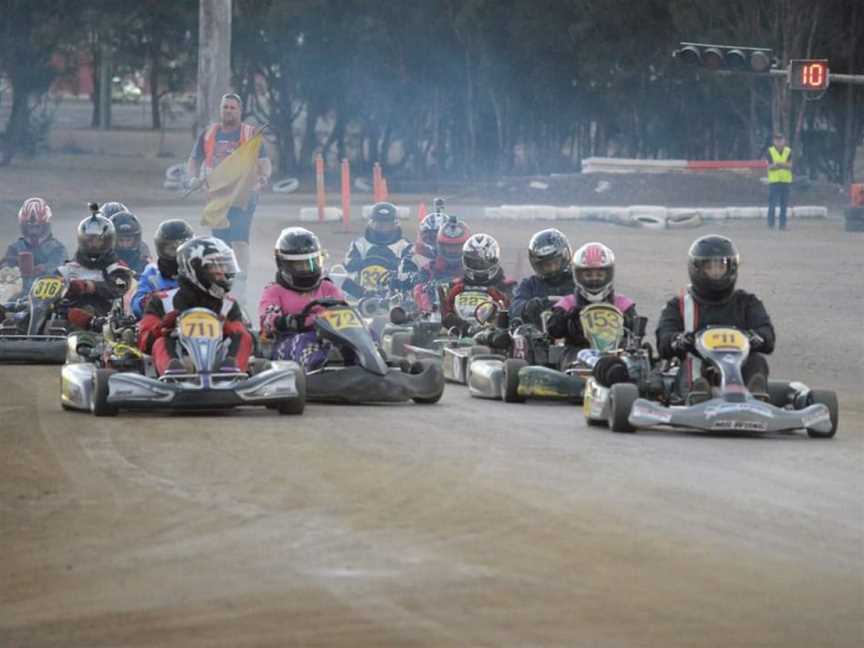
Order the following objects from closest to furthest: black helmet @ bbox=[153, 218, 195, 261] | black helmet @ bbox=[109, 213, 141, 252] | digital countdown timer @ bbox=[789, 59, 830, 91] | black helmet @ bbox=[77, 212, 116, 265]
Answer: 1. black helmet @ bbox=[153, 218, 195, 261]
2. black helmet @ bbox=[77, 212, 116, 265]
3. black helmet @ bbox=[109, 213, 141, 252]
4. digital countdown timer @ bbox=[789, 59, 830, 91]

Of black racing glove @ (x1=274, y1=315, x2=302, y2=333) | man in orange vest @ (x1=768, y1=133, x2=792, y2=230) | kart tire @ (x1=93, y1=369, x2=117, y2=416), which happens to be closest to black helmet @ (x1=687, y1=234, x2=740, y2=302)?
black racing glove @ (x1=274, y1=315, x2=302, y2=333)

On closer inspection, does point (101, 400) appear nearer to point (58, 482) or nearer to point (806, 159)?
point (58, 482)

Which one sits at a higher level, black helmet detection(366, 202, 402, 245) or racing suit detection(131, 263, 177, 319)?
black helmet detection(366, 202, 402, 245)

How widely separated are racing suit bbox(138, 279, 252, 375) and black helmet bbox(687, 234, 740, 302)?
9.56ft

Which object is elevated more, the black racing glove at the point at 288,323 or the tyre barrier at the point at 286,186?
the tyre barrier at the point at 286,186

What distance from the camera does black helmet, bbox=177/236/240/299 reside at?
14016mm

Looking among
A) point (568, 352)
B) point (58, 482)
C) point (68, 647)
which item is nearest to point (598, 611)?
point (68, 647)

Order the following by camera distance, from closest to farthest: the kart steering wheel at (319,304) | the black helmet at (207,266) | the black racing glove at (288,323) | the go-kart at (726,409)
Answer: the go-kart at (726,409), the black helmet at (207,266), the kart steering wheel at (319,304), the black racing glove at (288,323)

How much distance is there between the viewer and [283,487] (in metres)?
10.2

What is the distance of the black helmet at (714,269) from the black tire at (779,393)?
71 centimetres

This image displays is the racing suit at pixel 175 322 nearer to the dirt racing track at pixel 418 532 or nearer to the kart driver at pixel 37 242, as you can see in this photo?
the dirt racing track at pixel 418 532

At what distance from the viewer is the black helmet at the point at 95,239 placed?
18.6 metres

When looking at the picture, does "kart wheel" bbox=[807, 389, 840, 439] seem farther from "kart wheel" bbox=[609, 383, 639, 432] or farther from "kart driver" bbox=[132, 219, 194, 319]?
"kart driver" bbox=[132, 219, 194, 319]

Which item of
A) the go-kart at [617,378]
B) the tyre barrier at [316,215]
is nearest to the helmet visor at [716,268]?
the go-kart at [617,378]
